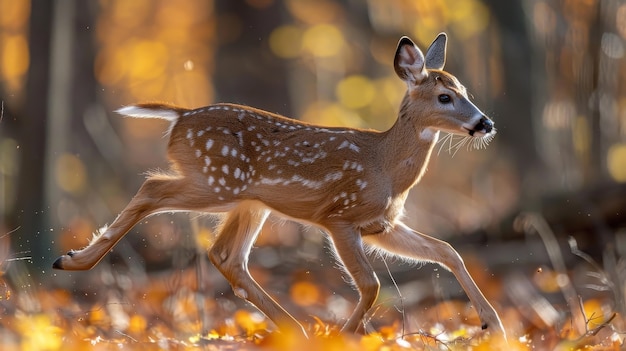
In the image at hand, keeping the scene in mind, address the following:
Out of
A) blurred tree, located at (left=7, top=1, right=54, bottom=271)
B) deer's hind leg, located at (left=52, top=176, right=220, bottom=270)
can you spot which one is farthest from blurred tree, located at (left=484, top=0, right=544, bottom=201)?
deer's hind leg, located at (left=52, top=176, right=220, bottom=270)

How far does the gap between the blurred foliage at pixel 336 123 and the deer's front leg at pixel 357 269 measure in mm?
167

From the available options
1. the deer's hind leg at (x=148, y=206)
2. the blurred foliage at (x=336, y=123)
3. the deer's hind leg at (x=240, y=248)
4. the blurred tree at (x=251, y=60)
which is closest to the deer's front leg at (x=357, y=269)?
the blurred foliage at (x=336, y=123)

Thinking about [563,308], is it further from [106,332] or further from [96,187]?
[96,187]

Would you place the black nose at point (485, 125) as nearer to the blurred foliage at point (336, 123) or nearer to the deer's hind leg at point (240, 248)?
the blurred foliage at point (336, 123)

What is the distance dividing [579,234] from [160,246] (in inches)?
176

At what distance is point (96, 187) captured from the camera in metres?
19.0

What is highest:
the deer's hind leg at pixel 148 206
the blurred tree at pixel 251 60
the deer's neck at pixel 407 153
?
the deer's neck at pixel 407 153

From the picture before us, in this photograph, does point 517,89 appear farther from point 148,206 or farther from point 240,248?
point 148,206

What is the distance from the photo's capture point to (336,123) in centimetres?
2358

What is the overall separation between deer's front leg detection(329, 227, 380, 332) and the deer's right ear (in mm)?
1139

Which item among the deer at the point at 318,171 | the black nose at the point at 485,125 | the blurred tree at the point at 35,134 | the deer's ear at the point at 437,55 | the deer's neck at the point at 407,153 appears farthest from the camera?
the blurred tree at the point at 35,134

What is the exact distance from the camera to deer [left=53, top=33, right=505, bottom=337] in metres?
7.57

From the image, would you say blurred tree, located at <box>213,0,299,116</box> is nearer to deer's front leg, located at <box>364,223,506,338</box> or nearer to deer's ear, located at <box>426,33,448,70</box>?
deer's ear, located at <box>426,33,448,70</box>

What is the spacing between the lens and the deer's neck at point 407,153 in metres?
7.71
